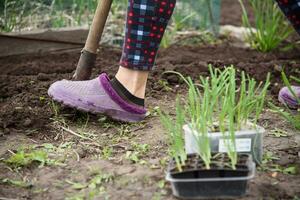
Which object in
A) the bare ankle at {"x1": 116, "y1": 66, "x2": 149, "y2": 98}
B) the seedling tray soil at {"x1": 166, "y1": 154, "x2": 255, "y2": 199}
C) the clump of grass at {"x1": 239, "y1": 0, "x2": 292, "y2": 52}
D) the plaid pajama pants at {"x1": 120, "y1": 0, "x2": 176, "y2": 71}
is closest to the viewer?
the seedling tray soil at {"x1": 166, "y1": 154, "x2": 255, "y2": 199}

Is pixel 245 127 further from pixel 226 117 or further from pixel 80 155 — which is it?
pixel 80 155

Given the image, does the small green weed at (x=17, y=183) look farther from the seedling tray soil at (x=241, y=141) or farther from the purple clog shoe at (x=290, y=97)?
the purple clog shoe at (x=290, y=97)

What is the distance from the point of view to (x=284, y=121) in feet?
6.88

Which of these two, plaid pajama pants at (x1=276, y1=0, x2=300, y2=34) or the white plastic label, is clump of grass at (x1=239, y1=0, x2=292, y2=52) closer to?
plaid pajama pants at (x1=276, y1=0, x2=300, y2=34)

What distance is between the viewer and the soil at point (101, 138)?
1.52 meters

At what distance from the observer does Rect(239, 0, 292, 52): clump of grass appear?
3.20m

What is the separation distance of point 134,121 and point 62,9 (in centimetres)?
149

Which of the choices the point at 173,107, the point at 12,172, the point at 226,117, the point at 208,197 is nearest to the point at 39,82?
the point at 173,107

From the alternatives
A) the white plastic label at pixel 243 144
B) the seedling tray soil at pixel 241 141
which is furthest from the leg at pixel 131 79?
the white plastic label at pixel 243 144

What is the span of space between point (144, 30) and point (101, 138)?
0.44 m

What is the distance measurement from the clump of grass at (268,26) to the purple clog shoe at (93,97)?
1.49 meters

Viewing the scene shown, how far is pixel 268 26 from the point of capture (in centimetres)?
323

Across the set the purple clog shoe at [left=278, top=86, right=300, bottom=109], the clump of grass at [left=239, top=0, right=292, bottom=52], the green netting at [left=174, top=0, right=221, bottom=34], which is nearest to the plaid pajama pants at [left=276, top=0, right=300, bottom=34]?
the purple clog shoe at [left=278, top=86, right=300, bottom=109]

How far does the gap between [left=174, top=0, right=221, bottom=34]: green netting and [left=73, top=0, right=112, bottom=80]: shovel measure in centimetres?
173
